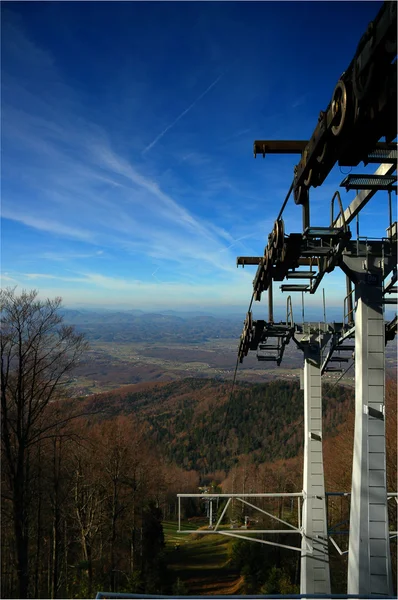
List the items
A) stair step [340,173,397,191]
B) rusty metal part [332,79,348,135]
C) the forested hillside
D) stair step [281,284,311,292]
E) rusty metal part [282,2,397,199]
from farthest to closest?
the forested hillside → stair step [281,284,311,292] → stair step [340,173,397,191] → rusty metal part [332,79,348,135] → rusty metal part [282,2,397,199]

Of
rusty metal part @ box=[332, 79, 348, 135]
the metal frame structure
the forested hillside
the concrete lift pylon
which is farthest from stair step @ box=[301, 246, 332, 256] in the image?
the forested hillside

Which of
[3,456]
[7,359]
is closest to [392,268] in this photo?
Answer: [7,359]

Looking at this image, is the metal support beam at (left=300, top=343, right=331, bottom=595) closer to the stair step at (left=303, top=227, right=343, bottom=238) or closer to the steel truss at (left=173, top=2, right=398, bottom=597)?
the steel truss at (left=173, top=2, right=398, bottom=597)

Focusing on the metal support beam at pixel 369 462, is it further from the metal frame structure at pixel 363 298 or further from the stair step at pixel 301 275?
the stair step at pixel 301 275

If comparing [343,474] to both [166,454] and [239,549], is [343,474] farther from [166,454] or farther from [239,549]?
[166,454]

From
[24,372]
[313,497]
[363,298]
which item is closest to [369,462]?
[363,298]
